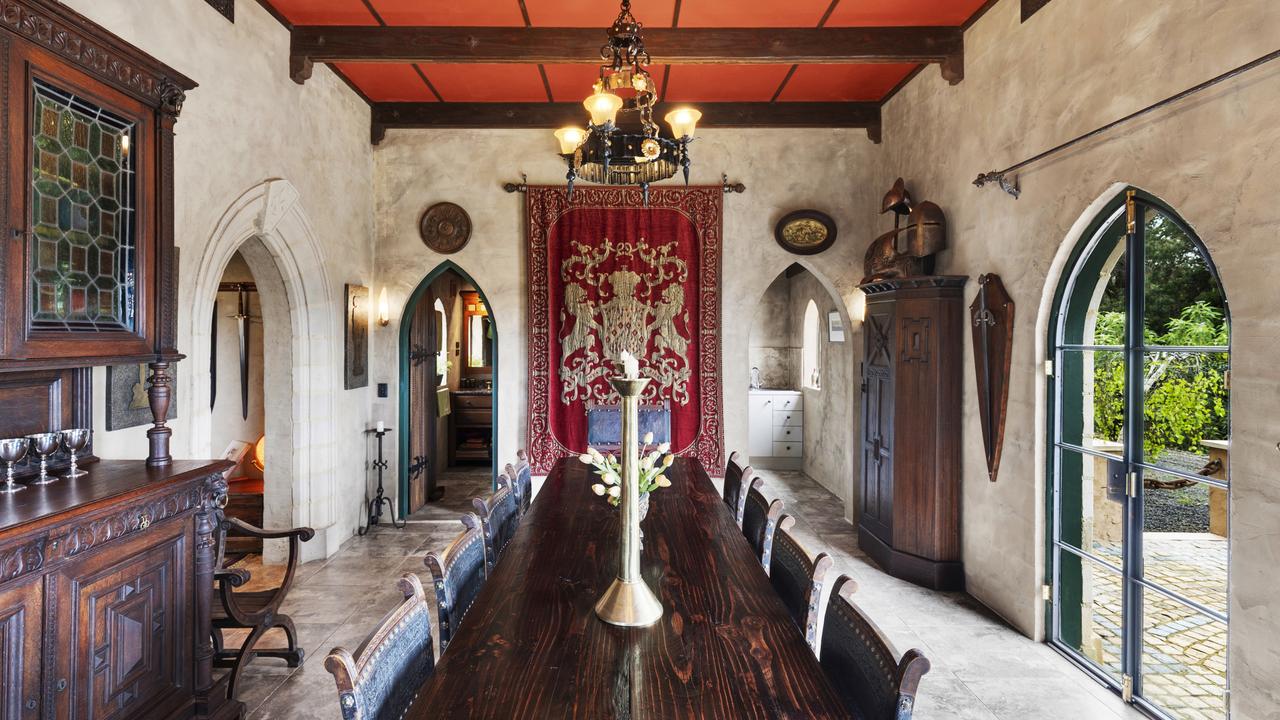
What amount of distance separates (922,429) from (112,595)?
13.9ft

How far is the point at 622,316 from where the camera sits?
5.62m

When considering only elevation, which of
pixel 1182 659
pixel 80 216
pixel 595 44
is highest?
pixel 595 44

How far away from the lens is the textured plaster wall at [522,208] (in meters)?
5.66

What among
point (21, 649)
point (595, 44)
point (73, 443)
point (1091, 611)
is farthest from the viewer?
point (595, 44)

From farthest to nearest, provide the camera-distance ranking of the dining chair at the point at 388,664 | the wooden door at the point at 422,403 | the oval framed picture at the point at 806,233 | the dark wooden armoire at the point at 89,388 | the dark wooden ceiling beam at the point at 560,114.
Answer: the wooden door at the point at 422,403, the oval framed picture at the point at 806,233, the dark wooden ceiling beam at the point at 560,114, the dark wooden armoire at the point at 89,388, the dining chair at the point at 388,664

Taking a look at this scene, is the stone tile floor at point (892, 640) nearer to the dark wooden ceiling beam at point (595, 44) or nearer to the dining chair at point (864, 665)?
the dining chair at point (864, 665)

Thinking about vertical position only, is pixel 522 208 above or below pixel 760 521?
above

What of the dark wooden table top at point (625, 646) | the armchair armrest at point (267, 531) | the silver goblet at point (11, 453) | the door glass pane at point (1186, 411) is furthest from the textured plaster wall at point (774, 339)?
the silver goblet at point (11, 453)

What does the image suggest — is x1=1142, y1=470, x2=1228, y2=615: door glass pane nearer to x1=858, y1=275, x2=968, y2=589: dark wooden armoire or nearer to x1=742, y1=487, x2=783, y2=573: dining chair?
x1=858, y1=275, x2=968, y2=589: dark wooden armoire

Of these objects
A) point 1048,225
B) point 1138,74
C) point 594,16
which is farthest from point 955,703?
point 594,16

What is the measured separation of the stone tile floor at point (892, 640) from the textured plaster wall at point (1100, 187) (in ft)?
0.93

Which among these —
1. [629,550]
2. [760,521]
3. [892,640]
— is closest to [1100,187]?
[760,521]

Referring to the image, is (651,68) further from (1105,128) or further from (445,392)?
(445,392)

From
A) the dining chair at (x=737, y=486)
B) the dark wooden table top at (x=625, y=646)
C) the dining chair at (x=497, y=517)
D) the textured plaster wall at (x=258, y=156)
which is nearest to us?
the dark wooden table top at (x=625, y=646)
